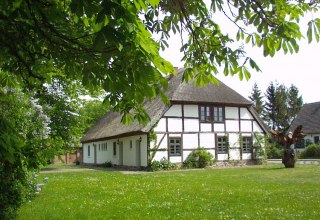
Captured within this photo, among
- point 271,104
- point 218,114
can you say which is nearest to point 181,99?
point 218,114

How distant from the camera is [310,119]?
5331 centimetres

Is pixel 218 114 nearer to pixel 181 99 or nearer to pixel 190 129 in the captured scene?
pixel 190 129

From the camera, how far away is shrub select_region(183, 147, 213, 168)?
27656mm

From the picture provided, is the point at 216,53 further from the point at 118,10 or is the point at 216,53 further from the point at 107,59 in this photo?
the point at 118,10

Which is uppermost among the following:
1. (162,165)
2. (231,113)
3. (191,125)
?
(231,113)

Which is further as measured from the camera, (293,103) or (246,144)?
(293,103)

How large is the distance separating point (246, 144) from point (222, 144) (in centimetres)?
239

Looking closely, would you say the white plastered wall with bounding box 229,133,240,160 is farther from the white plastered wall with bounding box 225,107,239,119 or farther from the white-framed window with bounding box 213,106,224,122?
the white-framed window with bounding box 213,106,224,122

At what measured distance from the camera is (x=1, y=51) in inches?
151

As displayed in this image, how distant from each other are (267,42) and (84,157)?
1662 inches

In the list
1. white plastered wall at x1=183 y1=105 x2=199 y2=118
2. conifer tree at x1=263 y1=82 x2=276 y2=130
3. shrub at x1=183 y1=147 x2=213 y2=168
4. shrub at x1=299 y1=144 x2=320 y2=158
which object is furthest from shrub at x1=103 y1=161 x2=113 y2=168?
conifer tree at x1=263 y1=82 x2=276 y2=130

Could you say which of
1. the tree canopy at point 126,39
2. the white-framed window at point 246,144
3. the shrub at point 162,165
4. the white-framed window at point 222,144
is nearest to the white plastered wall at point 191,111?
the white-framed window at point 222,144

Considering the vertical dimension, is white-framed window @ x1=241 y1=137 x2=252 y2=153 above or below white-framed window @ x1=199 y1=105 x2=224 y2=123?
below

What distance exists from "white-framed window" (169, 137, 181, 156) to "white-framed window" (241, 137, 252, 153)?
5905 millimetres
